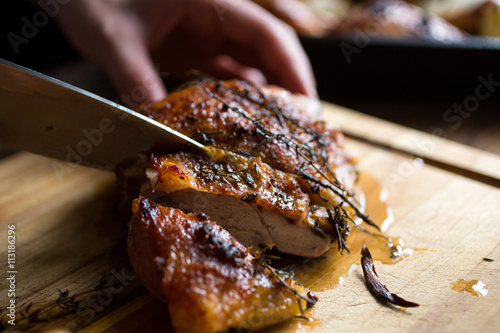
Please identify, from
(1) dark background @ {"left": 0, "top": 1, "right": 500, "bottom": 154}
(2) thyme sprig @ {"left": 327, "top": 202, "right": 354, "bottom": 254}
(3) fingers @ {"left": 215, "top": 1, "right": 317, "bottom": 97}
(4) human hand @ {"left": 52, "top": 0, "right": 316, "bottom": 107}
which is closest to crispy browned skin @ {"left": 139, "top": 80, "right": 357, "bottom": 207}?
(2) thyme sprig @ {"left": 327, "top": 202, "right": 354, "bottom": 254}

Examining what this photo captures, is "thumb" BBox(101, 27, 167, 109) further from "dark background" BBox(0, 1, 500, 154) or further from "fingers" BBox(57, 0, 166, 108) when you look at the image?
"dark background" BBox(0, 1, 500, 154)

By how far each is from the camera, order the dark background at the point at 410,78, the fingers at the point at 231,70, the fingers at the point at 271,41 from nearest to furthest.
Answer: the fingers at the point at 271,41 → the dark background at the point at 410,78 → the fingers at the point at 231,70

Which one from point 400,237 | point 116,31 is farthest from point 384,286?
point 116,31

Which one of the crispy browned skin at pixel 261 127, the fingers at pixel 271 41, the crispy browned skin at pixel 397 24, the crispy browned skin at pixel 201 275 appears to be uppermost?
the crispy browned skin at pixel 397 24

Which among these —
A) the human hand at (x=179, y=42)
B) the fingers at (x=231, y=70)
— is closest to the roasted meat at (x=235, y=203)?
the human hand at (x=179, y=42)

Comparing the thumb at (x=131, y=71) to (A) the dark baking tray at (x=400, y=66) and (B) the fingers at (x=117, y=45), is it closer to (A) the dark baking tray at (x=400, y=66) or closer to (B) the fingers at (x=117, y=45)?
(B) the fingers at (x=117, y=45)

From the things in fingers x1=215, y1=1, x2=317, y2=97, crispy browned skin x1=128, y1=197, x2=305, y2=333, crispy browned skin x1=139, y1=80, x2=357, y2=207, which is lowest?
crispy browned skin x1=128, y1=197, x2=305, y2=333
